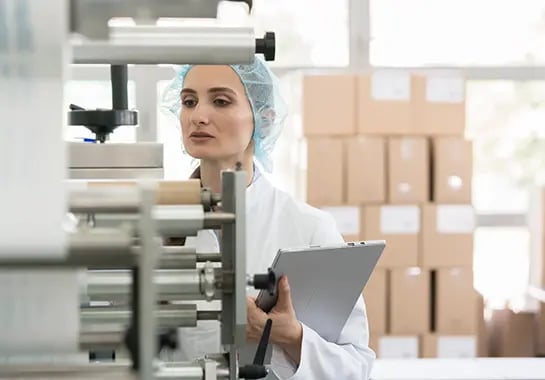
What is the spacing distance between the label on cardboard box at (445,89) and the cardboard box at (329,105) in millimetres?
309

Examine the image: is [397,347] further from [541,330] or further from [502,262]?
[502,262]

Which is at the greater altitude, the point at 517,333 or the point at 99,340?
the point at 99,340

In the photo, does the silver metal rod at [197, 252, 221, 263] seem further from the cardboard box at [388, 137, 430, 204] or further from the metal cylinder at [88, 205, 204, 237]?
the cardboard box at [388, 137, 430, 204]

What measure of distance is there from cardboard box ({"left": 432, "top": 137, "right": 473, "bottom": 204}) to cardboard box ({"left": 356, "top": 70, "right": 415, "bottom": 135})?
5.9 inches

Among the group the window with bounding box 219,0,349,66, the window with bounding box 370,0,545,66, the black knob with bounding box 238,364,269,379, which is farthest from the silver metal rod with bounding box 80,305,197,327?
the window with bounding box 370,0,545,66

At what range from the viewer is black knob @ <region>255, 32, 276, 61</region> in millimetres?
787

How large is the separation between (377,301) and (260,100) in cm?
205

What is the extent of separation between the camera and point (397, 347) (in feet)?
12.6

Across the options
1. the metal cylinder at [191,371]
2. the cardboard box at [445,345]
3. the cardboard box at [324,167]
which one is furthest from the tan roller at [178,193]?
the cardboard box at [445,345]

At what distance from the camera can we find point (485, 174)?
171 inches

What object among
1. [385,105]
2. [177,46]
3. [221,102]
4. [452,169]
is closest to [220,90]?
[221,102]

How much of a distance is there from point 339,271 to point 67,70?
37.9 inches

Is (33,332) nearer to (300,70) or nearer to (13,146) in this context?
(13,146)

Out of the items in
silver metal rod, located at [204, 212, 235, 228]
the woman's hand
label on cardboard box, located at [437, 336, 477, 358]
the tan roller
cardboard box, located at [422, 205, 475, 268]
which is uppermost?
the tan roller
